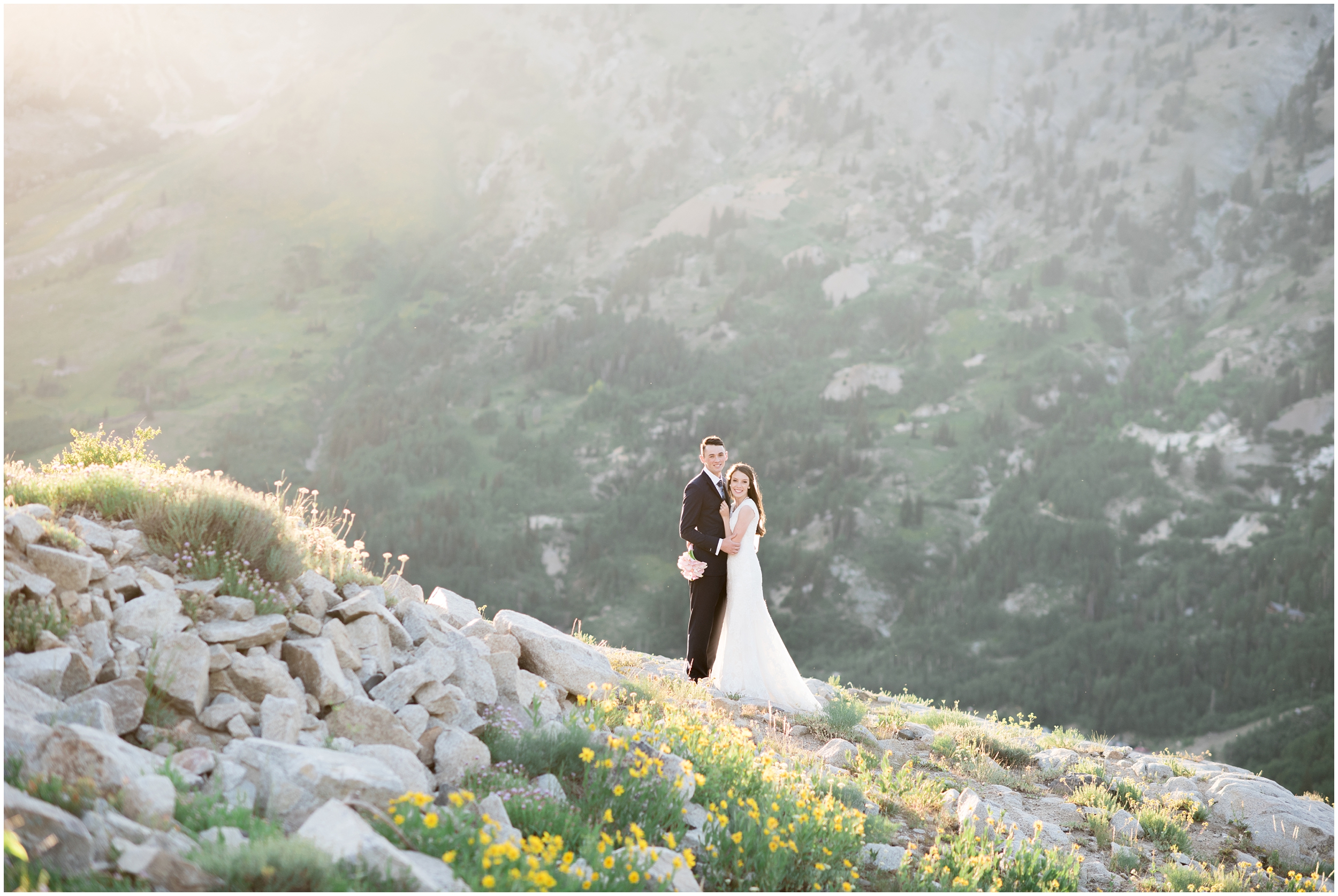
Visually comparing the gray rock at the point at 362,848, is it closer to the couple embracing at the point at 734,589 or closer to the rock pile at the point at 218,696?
the rock pile at the point at 218,696

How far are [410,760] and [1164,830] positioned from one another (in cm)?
646

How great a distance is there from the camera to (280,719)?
4645 millimetres

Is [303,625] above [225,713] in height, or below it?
above

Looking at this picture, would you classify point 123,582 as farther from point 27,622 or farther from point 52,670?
point 52,670

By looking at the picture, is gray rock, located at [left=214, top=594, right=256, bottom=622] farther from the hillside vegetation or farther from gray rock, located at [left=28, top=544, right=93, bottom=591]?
gray rock, located at [left=28, top=544, right=93, bottom=591]

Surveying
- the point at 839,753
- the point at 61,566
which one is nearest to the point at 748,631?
the point at 839,753

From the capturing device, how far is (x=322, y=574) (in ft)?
21.2

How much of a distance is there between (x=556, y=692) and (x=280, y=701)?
246 cm

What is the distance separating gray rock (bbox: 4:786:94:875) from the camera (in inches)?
122

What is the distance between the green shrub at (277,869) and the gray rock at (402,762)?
100 centimetres

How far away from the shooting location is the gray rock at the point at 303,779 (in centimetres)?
395

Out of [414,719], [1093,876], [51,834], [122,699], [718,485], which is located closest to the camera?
[51,834]

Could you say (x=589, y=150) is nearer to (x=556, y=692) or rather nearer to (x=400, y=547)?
(x=400, y=547)

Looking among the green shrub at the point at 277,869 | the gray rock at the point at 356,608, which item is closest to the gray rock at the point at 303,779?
the green shrub at the point at 277,869
